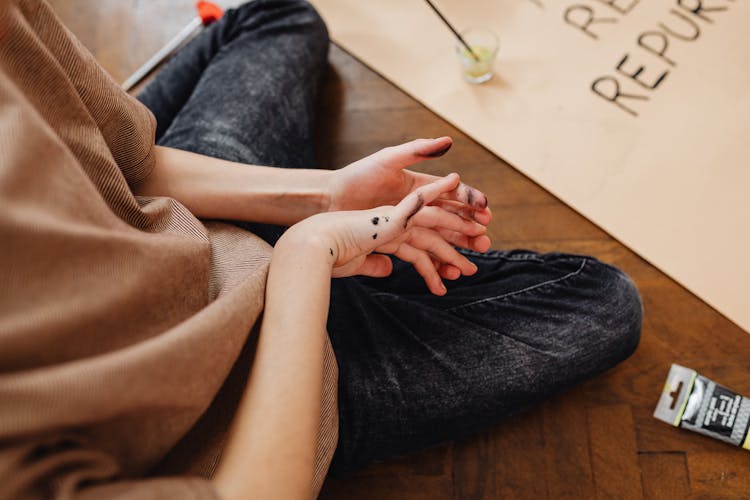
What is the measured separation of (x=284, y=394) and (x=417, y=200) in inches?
10.0

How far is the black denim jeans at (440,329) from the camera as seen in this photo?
734 mm

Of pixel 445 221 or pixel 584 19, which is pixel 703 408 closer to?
pixel 445 221

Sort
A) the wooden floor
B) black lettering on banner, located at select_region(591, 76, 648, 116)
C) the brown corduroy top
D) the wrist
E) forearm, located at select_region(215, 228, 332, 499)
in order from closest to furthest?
the brown corduroy top < forearm, located at select_region(215, 228, 332, 499) < the wrist < the wooden floor < black lettering on banner, located at select_region(591, 76, 648, 116)

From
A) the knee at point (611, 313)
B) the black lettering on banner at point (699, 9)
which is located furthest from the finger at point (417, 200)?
the black lettering on banner at point (699, 9)

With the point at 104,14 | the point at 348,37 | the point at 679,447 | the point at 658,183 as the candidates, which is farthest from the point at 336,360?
the point at 104,14

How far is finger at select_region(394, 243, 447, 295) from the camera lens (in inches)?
28.8

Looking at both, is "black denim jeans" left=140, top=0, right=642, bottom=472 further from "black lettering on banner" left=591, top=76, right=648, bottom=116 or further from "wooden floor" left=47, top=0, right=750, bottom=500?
"black lettering on banner" left=591, top=76, right=648, bottom=116

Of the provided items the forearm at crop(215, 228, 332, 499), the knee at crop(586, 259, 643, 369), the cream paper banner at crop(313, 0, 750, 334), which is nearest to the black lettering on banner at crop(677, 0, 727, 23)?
the cream paper banner at crop(313, 0, 750, 334)

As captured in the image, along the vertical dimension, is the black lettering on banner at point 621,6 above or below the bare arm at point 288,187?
above

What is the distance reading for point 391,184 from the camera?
764 mm

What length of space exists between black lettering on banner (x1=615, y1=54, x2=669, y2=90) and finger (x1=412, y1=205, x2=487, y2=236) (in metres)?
0.53

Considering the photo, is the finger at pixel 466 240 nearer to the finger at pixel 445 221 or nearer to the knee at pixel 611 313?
the finger at pixel 445 221

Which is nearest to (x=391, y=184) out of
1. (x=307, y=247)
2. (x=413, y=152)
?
(x=413, y=152)

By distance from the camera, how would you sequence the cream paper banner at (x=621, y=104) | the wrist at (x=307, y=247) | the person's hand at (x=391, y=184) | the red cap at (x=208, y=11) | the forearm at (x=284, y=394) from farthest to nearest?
the red cap at (x=208, y=11) → the cream paper banner at (x=621, y=104) → the person's hand at (x=391, y=184) → the wrist at (x=307, y=247) → the forearm at (x=284, y=394)
